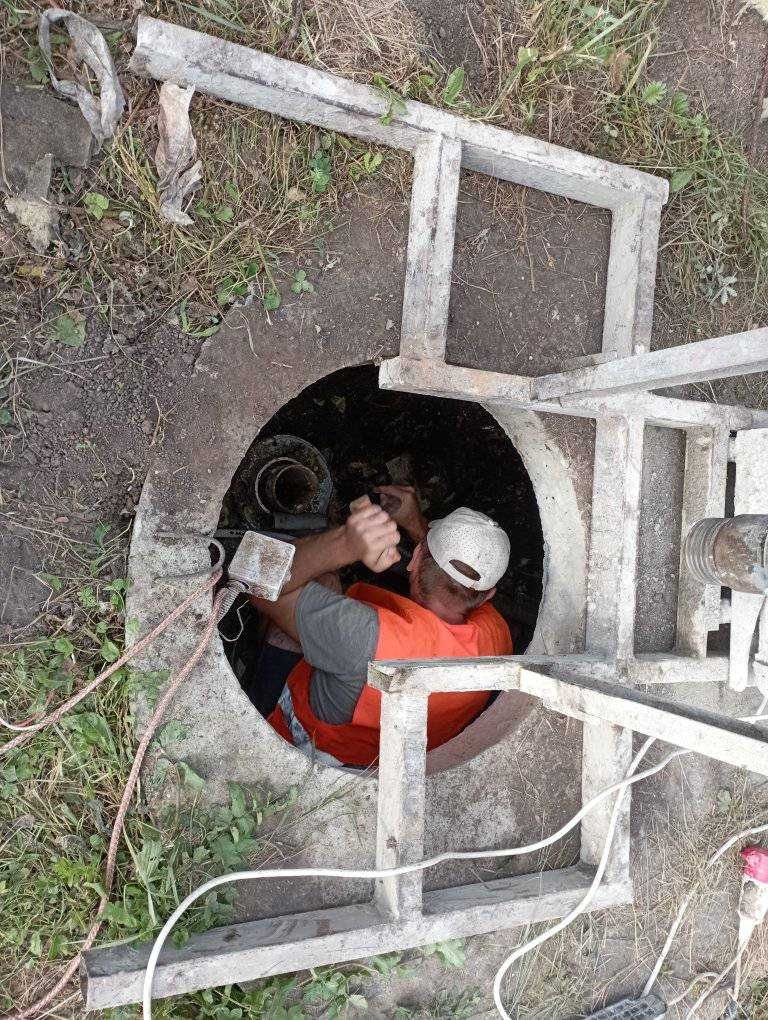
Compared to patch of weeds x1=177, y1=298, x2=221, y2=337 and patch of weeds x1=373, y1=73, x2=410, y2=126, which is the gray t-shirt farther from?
patch of weeds x1=373, y1=73, x2=410, y2=126

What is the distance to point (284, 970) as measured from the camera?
7.89 ft

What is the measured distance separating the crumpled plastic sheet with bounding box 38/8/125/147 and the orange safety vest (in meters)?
2.01

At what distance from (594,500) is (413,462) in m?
1.99

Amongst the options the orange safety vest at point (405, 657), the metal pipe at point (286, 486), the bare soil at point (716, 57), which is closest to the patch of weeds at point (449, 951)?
the orange safety vest at point (405, 657)

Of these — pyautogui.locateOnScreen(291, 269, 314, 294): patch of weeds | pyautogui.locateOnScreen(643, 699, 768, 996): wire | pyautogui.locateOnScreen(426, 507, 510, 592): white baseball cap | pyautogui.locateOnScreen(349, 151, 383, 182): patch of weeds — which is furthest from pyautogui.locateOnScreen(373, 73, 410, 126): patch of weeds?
pyautogui.locateOnScreen(643, 699, 768, 996): wire

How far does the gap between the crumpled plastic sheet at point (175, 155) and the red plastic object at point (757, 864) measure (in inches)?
135

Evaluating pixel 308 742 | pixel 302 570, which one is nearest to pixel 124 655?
pixel 302 570

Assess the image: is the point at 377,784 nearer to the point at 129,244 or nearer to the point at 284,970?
the point at 284,970

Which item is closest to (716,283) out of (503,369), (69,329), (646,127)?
(646,127)

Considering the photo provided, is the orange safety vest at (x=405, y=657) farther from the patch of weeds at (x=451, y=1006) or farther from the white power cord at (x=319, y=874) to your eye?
the patch of weeds at (x=451, y=1006)

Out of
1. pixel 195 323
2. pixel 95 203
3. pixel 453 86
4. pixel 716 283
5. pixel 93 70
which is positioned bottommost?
pixel 195 323

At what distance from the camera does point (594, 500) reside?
3.12m

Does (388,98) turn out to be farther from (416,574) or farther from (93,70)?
(416,574)

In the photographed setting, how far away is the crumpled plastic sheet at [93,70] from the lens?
2.26 metres
